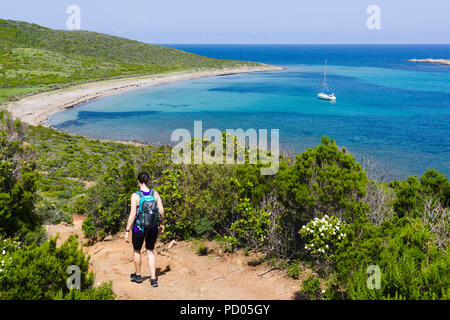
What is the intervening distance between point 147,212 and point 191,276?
67.6 inches

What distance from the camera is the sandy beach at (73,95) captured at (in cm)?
3753

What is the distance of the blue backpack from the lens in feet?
17.4

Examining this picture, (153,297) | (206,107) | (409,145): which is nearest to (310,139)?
(409,145)

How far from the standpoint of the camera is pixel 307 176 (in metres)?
6.33

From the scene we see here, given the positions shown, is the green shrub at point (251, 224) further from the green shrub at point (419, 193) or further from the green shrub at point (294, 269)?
the green shrub at point (419, 193)

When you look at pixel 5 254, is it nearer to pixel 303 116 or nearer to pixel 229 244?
pixel 229 244

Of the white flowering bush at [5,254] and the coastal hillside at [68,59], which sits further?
the coastal hillside at [68,59]

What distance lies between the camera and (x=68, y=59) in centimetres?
7462

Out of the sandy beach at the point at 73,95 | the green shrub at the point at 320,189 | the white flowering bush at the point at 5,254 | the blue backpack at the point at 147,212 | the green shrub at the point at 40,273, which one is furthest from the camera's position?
the sandy beach at the point at 73,95

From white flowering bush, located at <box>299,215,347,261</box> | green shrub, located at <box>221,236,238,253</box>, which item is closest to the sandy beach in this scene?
green shrub, located at <box>221,236,238,253</box>

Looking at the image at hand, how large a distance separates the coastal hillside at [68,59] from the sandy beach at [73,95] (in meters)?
2.72

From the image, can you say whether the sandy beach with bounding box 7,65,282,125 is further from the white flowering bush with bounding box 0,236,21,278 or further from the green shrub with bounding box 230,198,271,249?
the green shrub with bounding box 230,198,271,249

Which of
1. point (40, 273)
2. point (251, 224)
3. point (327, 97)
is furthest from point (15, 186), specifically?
point (327, 97)

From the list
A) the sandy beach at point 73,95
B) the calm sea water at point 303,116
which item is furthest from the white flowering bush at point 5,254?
the sandy beach at point 73,95
